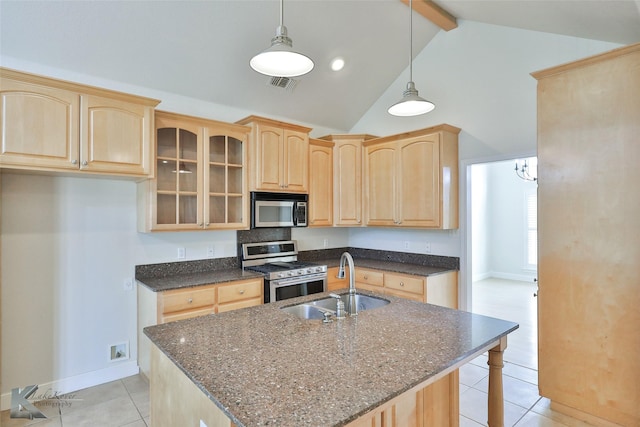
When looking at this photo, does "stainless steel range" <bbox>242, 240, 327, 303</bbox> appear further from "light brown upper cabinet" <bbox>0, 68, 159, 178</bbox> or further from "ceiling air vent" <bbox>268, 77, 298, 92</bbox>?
"ceiling air vent" <bbox>268, 77, 298, 92</bbox>

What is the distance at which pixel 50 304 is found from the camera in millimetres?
2758

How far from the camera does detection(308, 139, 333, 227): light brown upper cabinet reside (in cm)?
405

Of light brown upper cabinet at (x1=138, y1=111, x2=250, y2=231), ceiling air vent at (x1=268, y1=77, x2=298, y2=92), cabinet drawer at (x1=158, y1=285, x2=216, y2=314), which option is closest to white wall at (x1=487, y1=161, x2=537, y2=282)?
ceiling air vent at (x1=268, y1=77, x2=298, y2=92)

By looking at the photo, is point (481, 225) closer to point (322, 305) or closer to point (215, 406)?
point (322, 305)

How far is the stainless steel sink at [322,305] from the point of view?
212 cm

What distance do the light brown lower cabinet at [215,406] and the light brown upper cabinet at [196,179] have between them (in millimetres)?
1588

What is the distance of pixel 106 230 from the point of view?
2996 mm

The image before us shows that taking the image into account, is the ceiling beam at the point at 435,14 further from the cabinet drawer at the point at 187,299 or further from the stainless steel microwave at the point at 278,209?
the cabinet drawer at the point at 187,299

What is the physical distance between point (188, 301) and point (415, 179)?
2600mm

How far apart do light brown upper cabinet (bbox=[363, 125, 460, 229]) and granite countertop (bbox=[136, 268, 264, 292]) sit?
5.60 ft

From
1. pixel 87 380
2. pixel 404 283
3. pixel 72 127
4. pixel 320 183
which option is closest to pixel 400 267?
pixel 404 283

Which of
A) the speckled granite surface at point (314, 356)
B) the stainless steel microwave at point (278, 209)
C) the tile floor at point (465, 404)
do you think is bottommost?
the tile floor at point (465, 404)

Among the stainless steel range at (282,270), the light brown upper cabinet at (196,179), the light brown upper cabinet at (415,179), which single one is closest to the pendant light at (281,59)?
the light brown upper cabinet at (196,179)

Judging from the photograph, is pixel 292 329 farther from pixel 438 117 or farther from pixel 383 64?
pixel 383 64
